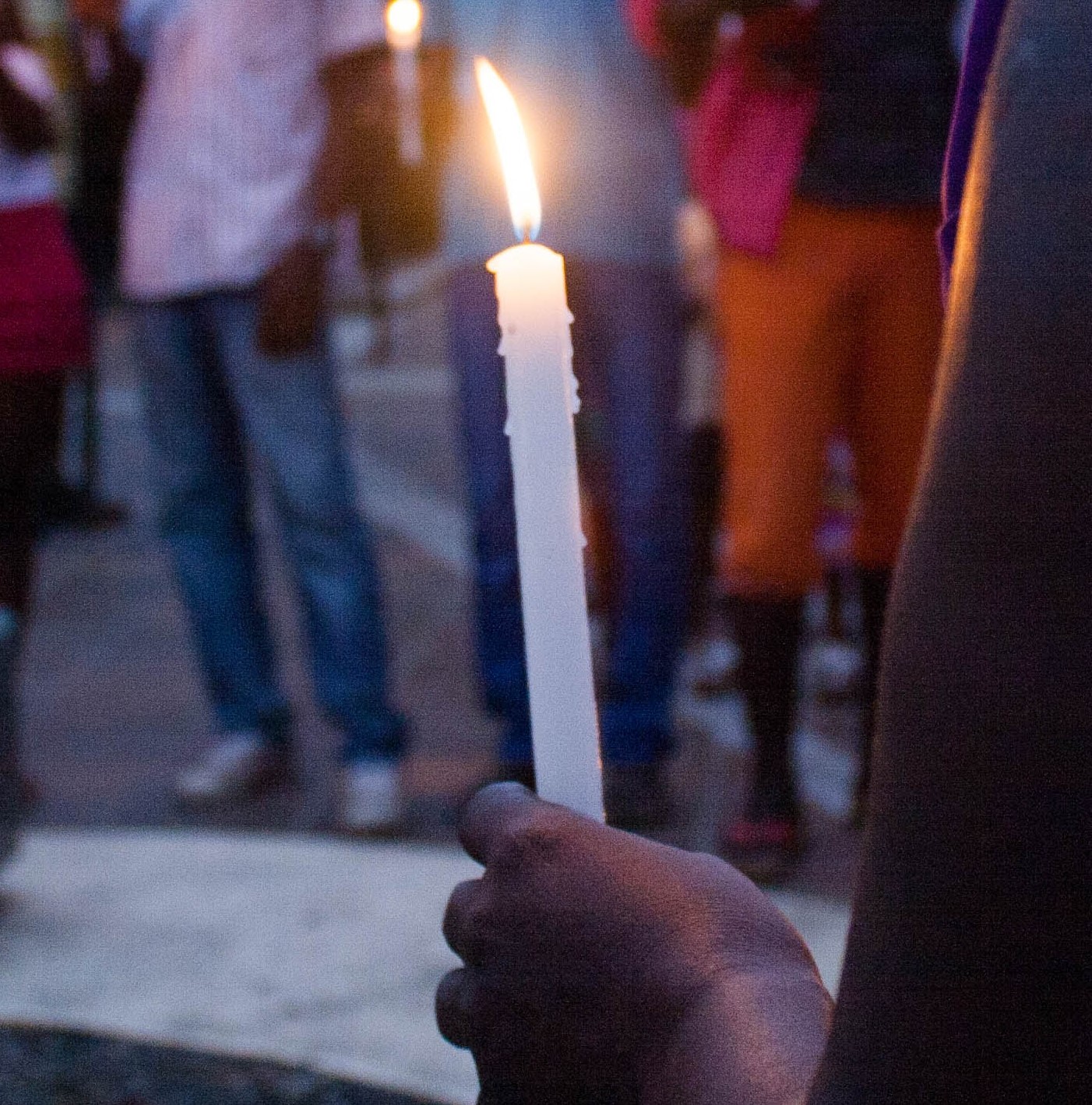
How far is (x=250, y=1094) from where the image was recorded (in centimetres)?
160

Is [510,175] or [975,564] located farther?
[510,175]

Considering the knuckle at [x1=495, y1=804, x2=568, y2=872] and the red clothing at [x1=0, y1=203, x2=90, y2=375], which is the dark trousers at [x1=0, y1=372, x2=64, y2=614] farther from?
the knuckle at [x1=495, y1=804, x2=568, y2=872]

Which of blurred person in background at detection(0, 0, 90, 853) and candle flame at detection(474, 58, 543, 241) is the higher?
candle flame at detection(474, 58, 543, 241)

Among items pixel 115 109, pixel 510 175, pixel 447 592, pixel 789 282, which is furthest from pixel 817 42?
pixel 447 592

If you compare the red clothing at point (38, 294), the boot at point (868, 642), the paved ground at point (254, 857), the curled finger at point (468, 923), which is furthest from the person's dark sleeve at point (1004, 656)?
the red clothing at point (38, 294)

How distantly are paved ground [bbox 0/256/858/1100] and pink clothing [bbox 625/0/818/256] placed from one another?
874 mm

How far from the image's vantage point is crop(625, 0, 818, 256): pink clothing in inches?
87.4

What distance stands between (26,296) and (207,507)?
0.42m

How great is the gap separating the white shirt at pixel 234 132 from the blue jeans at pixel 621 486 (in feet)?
0.93

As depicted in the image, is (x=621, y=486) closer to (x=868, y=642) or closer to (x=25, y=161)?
(x=868, y=642)

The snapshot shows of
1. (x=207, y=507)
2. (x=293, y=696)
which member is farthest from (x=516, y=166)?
(x=293, y=696)

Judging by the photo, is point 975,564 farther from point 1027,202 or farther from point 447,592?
point 447,592

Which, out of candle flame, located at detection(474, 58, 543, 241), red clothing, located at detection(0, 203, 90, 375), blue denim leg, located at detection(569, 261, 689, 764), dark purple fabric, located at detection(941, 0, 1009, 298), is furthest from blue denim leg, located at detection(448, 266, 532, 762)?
dark purple fabric, located at detection(941, 0, 1009, 298)

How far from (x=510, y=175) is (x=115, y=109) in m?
2.14
